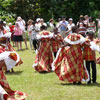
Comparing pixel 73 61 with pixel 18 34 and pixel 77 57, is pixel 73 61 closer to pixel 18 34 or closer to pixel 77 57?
pixel 77 57

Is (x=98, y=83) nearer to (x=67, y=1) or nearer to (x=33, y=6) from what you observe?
(x=67, y=1)

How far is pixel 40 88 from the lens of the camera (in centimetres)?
954

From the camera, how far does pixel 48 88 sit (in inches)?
374

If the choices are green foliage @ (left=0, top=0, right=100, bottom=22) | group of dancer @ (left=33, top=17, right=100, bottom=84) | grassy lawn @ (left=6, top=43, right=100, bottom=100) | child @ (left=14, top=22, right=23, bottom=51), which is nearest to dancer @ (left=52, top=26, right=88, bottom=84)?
group of dancer @ (left=33, top=17, right=100, bottom=84)

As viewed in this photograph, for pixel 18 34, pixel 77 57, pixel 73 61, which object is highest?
pixel 77 57

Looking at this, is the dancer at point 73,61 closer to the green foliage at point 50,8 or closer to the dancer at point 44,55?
the dancer at point 44,55

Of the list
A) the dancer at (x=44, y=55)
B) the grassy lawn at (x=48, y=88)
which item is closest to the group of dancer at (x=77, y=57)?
the grassy lawn at (x=48, y=88)

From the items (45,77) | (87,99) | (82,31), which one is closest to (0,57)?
(87,99)

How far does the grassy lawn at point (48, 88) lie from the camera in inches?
334

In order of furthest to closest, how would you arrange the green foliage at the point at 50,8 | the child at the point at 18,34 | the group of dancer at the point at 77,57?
the green foliage at the point at 50,8, the child at the point at 18,34, the group of dancer at the point at 77,57

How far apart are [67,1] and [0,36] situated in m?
19.5

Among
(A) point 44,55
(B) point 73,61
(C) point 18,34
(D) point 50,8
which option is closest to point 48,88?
(B) point 73,61

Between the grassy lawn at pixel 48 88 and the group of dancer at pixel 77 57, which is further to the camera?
the group of dancer at pixel 77 57

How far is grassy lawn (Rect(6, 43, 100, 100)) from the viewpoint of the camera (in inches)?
334
